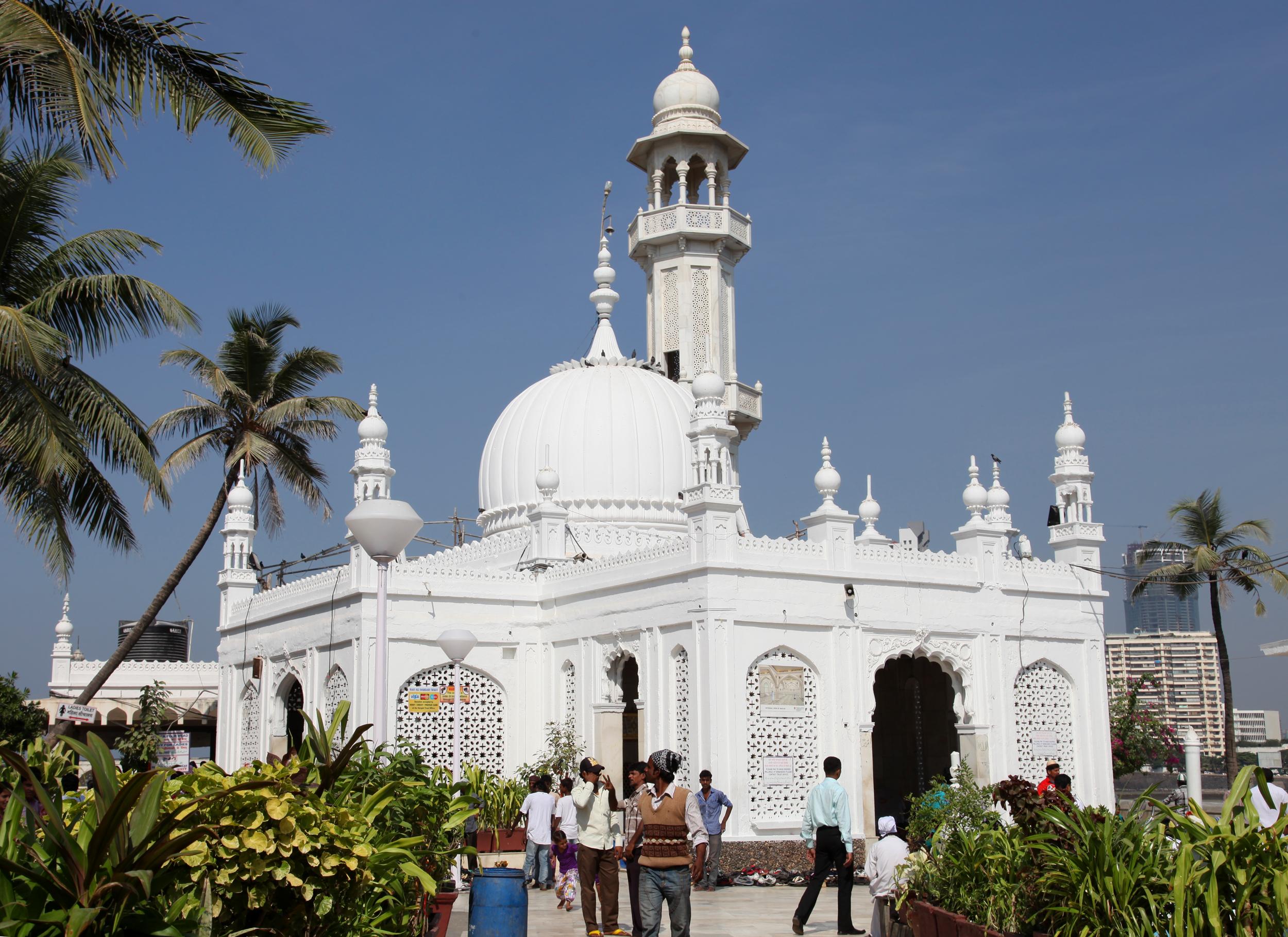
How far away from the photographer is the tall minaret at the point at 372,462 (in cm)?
2273

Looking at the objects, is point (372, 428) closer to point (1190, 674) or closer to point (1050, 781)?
point (1050, 781)

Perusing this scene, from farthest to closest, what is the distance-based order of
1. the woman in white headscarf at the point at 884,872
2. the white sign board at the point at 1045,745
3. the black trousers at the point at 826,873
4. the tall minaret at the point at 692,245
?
1. the tall minaret at the point at 692,245
2. the white sign board at the point at 1045,745
3. the black trousers at the point at 826,873
4. the woman in white headscarf at the point at 884,872

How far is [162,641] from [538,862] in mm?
23666

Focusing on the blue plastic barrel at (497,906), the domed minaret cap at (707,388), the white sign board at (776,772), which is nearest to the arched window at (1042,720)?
the white sign board at (776,772)

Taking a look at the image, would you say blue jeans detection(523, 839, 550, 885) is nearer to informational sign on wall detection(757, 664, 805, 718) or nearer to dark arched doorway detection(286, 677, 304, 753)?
informational sign on wall detection(757, 664, 805, 718)

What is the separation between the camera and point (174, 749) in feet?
83.7

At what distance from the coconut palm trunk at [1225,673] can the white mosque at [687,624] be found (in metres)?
9.06

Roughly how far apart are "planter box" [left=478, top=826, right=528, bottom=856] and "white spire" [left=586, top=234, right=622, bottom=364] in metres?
11.7

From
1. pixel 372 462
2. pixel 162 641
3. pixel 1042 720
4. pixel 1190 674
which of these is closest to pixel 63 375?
pixel 372 462

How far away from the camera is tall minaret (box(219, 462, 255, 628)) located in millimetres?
26547

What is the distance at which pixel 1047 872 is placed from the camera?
7984 millimetres

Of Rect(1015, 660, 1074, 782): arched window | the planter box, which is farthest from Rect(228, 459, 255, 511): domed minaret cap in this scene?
Rect(1015, 660, 1074, 782): arched window

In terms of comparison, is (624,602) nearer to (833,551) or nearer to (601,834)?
(833,551)

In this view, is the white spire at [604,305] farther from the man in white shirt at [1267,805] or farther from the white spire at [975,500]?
the man in white shirt at [1267,805]
